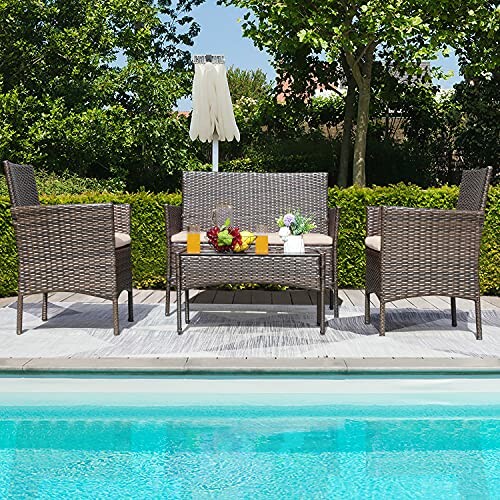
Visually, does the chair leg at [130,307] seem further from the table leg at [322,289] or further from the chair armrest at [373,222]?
the chair armrest at [373,222]

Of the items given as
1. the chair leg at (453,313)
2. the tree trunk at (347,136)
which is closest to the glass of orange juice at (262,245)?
the chair leg at (453,313)

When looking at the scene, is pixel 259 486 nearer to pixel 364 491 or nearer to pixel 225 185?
pixel 364 491

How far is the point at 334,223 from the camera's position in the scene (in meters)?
6.12

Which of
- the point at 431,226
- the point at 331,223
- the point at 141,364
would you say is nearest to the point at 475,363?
the point at 431,226

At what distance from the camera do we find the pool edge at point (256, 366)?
13.8 feet

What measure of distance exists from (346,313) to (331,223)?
0.73 metres

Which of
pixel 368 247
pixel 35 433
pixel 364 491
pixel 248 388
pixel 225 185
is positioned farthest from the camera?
pixel 225 185

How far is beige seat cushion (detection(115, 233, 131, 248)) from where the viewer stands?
5484mm

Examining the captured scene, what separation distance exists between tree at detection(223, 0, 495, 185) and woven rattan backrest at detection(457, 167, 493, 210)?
694 centimetres

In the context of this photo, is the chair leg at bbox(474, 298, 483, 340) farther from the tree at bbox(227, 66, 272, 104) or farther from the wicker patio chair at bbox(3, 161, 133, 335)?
the tree at bbox(227, 66, 272, 104)

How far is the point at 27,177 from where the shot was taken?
5887 mm

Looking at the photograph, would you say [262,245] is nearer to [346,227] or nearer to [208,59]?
[346,227]

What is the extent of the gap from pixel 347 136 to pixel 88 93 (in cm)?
530

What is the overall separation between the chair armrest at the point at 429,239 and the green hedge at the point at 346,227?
7.21ft
